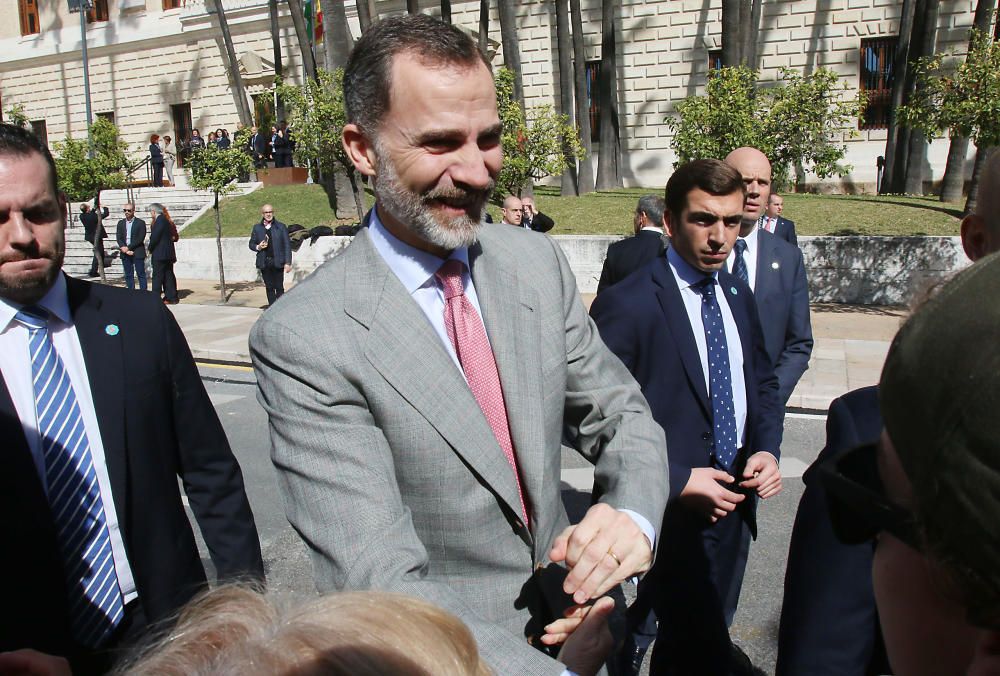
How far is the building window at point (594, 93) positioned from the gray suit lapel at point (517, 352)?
31219mm

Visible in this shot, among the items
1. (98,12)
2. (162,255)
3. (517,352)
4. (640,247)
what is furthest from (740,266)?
(98,12)

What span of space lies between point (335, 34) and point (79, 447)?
772 inches

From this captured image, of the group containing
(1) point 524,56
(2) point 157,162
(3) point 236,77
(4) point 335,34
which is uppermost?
(1) point 524,56

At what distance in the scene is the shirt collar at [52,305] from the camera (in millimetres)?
2287

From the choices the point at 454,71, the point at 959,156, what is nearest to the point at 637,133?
the point at 959,156

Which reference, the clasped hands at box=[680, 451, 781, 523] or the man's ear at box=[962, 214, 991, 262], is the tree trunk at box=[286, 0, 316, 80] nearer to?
the clasped hands at box=[680, 451, 781, 523]

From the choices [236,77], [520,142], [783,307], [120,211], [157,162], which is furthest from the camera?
[236,77]

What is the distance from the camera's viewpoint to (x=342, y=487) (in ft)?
5.56

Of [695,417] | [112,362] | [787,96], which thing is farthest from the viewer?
[787,96]

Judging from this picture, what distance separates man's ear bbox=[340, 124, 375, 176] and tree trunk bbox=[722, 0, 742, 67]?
1799 centimetres

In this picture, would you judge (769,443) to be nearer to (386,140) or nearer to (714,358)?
(714,358)

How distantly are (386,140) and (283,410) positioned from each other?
0.64 m

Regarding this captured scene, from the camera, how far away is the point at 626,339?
352cm

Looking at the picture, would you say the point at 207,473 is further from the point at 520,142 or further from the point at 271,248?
the point at 520,142
